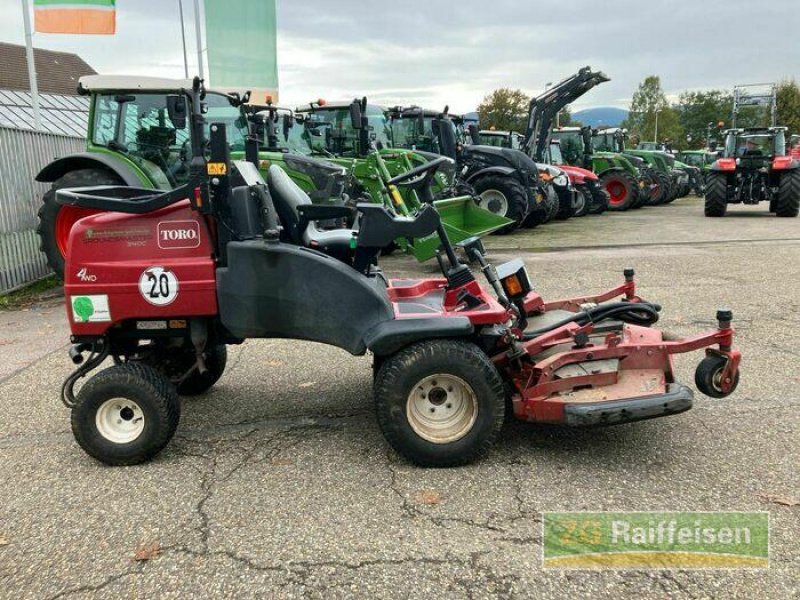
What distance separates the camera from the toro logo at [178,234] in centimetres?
360

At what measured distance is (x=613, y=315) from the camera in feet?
13.4

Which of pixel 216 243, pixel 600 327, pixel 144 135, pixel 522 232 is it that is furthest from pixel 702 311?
pixel 522 232

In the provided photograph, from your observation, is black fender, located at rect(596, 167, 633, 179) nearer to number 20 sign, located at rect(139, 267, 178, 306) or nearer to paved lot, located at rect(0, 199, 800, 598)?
paved lot, located at rect(0, 199, 800, 598)

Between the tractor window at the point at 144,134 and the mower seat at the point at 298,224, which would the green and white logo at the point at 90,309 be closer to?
the mower seat at the point at 298,224

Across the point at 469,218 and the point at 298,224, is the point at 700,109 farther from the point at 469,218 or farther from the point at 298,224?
the point at 298,224

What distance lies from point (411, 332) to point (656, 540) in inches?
57.2

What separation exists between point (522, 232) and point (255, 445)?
11574mm

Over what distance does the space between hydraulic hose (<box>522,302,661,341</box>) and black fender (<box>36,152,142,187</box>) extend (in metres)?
5.82

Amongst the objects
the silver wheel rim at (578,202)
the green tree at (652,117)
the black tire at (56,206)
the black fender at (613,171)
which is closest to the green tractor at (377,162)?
the black tire at (56,206)

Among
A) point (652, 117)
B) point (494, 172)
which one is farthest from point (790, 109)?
point (494, 172)

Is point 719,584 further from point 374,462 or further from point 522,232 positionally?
point 522,232

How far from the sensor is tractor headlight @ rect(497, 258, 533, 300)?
13.1 feet

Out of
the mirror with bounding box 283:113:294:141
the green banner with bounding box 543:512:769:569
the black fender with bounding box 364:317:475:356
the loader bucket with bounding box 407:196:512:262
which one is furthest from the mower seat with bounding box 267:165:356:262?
the mirror with bounding box 283:113:294:141

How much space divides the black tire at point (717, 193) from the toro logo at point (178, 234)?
1664 centimetres
